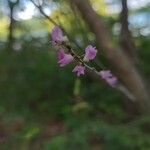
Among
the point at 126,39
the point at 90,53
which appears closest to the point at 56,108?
the point at 126,39

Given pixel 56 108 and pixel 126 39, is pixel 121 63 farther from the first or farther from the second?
pixel 56 108

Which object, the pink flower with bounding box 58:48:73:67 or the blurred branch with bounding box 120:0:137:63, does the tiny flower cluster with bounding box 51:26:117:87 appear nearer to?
the pink flower with bounding box 58:48:73:67

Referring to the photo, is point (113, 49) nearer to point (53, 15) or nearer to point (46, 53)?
point (46, 53)

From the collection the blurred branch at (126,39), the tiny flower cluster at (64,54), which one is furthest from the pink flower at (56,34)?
the blurred branch at (126,39)

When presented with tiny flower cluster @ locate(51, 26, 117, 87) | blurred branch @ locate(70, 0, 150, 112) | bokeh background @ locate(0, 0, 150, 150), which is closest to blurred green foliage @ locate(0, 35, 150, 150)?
bokeh background @ locate(0, 0, 150, 150)

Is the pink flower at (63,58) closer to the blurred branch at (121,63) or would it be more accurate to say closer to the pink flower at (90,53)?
the pink flower at (90,53)

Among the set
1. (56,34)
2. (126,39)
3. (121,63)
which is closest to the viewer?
(56,34)
